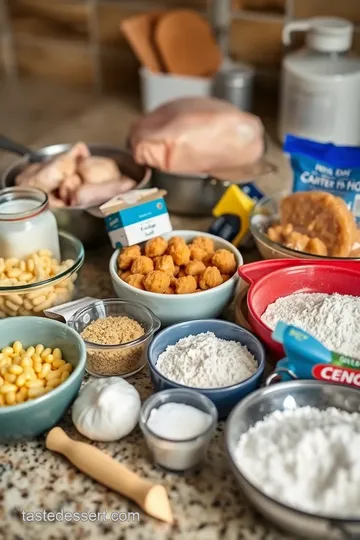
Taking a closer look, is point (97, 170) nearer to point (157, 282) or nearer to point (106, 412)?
point (157, 282)

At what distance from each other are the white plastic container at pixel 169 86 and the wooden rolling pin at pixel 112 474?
954mm

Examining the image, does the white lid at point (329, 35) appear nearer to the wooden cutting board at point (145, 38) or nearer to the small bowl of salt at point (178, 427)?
the wooden cutting board at point (145, 38)

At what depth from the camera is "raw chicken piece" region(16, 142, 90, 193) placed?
112cm

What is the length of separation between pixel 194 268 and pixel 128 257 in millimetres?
97

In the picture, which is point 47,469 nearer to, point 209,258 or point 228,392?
point 228,392

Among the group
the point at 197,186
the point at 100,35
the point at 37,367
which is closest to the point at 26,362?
the point at 37,367

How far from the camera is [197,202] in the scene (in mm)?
1174

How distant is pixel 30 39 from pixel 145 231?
109 centimetres

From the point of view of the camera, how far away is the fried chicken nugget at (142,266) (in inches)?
37.0

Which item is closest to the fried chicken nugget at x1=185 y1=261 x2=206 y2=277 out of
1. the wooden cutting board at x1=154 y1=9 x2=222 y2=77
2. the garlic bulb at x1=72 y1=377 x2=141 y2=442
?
the garlic bulb at x1=72 y1=377 x2=141 y2=442

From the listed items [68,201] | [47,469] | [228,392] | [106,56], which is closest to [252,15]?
[106,56]

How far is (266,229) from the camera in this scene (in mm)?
1062

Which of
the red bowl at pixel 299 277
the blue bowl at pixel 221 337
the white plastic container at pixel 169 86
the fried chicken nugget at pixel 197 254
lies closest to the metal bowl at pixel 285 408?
the blue bowl at pixel 221 337

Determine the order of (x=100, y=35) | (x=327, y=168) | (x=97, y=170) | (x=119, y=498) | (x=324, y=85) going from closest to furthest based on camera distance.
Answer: (x=119, y=498)
(x=327, y=168)
(x=97, y=170)
(x=324, y=85)
(x=100, y=35)
